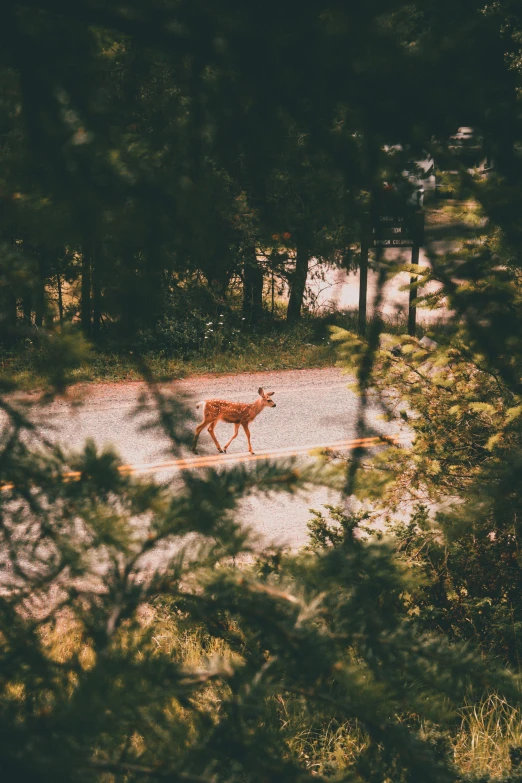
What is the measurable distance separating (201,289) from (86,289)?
0.21 m

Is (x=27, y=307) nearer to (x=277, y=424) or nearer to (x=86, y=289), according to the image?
(x=86, y=289)

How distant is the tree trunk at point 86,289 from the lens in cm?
123

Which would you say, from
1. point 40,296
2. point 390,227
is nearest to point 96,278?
point 40,296

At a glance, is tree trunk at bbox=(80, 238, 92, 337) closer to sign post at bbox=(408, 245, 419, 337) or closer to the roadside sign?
the roadside sign

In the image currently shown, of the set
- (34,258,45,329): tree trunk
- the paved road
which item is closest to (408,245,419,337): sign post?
(34,258,45,329): tree trunk

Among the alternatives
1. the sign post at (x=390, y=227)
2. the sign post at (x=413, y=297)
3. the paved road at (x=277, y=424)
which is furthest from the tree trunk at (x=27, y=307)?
the paved road at (x=277, y=424)

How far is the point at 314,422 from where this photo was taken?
350 inches

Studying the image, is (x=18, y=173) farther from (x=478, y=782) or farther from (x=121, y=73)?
(x=478, y=782)

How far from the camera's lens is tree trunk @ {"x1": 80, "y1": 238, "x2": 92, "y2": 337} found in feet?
4.04

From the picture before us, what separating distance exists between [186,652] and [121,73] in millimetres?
3493

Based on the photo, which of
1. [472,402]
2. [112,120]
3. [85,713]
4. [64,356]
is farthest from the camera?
[472,402]

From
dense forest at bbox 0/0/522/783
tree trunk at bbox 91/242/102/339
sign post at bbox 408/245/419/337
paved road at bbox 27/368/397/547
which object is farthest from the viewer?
paved road at bbox 27/368/397/547

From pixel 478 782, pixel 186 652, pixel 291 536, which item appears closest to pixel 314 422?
pixel 291 536

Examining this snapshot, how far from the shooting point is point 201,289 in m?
1.32
